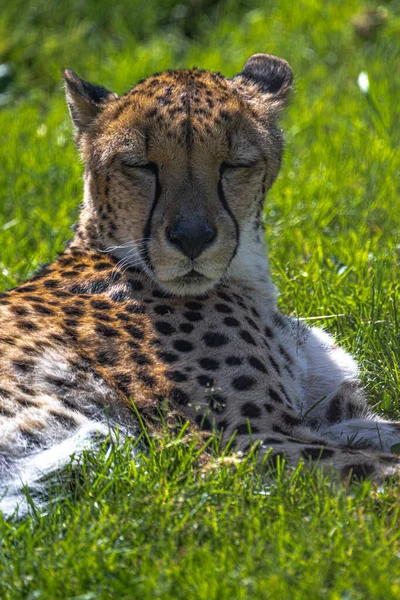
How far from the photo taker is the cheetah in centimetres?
340

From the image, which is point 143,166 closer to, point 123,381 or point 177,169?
point 177,169

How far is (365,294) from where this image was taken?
185 inches

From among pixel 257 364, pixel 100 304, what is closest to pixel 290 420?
pixel 257 364

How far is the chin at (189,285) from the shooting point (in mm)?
3781

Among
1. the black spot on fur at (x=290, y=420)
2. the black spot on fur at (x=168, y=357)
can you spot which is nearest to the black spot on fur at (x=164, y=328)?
the black spot on fur at (x=168, y=357)

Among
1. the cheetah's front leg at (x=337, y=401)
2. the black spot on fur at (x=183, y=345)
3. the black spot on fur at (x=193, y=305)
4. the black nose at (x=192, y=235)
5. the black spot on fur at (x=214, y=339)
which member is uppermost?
the black nose at (x=192, y=235)

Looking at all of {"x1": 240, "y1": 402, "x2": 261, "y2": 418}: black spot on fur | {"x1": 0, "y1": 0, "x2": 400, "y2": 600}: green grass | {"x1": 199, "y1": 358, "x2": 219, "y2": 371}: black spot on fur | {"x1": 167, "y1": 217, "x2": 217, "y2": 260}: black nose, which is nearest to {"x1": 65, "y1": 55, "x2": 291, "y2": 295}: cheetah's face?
{"x1": 167, "y1": 217, "x2": 217, "y2": 260}: black nose

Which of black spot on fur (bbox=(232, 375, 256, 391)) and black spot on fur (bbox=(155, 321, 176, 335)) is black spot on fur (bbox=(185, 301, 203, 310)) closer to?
black spot on fur (bbox=(155, 321, 176, 335))

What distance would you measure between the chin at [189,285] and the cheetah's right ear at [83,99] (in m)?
0.94

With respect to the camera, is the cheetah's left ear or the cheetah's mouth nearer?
the cheetah's mouth

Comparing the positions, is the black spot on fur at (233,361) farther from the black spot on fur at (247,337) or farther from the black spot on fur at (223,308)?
the black spot on fur at (223,308)

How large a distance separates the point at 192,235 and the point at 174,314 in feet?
1.12

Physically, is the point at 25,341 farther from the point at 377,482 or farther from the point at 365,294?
the point at 365,294

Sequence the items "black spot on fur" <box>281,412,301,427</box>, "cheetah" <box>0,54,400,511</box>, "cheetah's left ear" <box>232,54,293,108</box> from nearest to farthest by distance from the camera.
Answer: "cheetah" <box>0,54,400,511</box> → "black spot on fur" <box>281,412,301,427</box> → "cheetah's left ear" <box>232,54,293,108</box>
